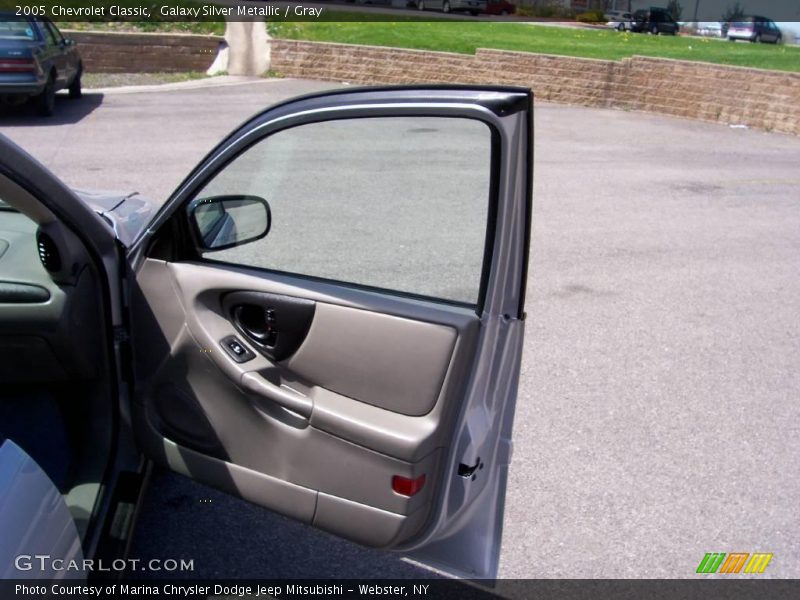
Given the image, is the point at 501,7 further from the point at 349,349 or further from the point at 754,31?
the point at 349,349

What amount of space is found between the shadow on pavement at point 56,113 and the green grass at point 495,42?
7.23 m

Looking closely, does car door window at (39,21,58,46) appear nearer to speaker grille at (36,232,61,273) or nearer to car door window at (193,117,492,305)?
car door window at (193,117,492,305)

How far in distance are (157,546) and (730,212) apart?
8.17 m

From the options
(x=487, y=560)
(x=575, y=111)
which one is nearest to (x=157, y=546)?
(x=487, y=560)

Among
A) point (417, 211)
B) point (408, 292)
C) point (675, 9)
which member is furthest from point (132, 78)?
point (675, 9)

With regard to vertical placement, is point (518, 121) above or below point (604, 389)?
above

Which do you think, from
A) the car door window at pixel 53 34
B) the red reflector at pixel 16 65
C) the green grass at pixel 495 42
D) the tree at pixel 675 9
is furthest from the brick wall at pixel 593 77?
the tree at pixel 675 9

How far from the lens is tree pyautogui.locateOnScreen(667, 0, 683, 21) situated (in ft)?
153

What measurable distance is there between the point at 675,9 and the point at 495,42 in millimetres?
27961

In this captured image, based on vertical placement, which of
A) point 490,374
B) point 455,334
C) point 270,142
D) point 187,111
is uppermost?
point 270,142

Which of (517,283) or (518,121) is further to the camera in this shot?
(517,283)

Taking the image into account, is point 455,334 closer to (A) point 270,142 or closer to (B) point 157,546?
(A) point 270,142

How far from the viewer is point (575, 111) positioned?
57.6ft

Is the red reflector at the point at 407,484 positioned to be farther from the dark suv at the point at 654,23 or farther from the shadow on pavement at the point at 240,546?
the dark suv at the point at 654,23
